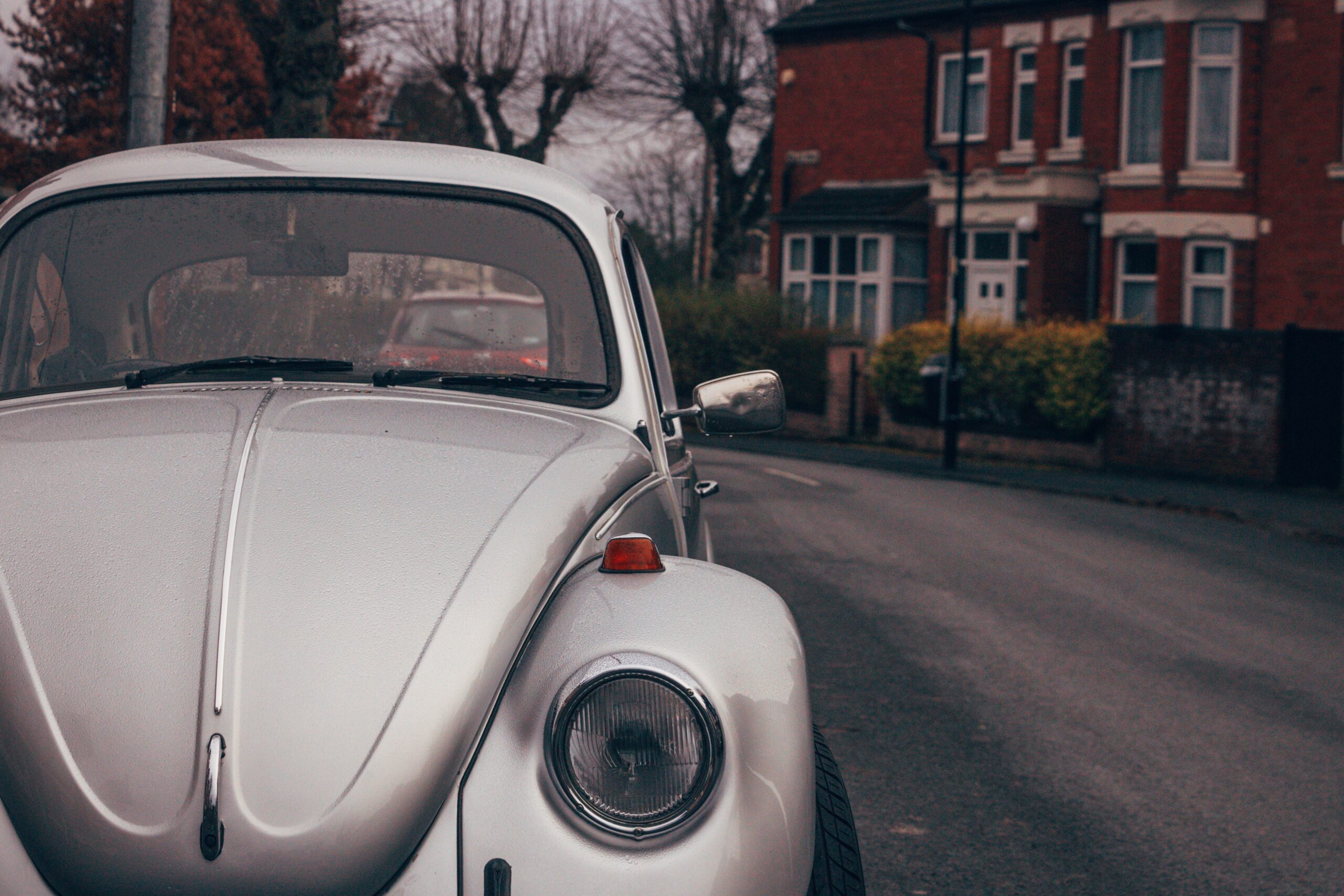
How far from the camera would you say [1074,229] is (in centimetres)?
3077

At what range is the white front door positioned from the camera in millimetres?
31328

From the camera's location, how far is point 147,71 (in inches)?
356

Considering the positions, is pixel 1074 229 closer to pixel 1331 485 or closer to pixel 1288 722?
pixel 1331 485

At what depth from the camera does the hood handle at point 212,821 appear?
1.98 meters

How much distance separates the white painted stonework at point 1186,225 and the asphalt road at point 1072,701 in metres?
15.2

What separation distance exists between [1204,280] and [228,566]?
28.4 meters

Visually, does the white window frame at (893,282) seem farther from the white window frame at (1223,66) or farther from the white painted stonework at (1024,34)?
the white window frame at (1223,66)

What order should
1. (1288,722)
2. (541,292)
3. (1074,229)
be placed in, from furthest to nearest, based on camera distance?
(1074,229) → (1288,722) → (541,292)

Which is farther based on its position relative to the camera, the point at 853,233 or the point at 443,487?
the point at 853,233

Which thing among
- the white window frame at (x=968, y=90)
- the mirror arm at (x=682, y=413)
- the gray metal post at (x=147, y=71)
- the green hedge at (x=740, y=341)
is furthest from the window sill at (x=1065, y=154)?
the mirror arm at (x=682, y=413)

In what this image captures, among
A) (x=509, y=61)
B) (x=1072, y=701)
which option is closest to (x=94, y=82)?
(x=509, y=61)

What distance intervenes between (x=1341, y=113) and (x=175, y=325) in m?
27.3

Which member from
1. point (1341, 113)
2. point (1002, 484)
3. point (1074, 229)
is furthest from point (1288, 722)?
point (1074, 229)

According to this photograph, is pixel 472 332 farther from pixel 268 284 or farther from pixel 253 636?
pixel 253 636
